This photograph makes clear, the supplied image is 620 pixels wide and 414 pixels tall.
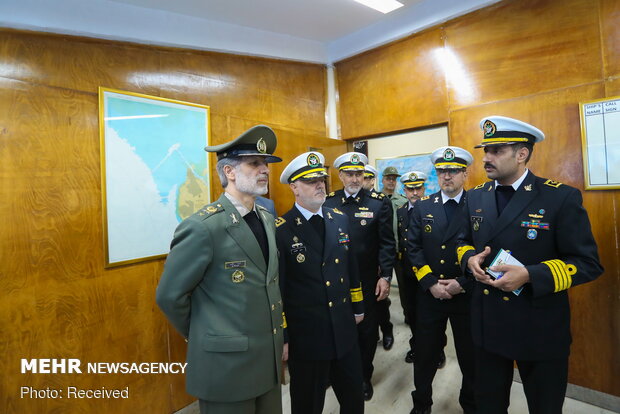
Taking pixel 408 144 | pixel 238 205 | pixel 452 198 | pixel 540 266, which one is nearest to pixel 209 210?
pixel 238 205

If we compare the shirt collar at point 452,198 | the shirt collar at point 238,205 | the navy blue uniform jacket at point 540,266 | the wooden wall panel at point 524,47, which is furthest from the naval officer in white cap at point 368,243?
the wooden wall panel at point 524,47

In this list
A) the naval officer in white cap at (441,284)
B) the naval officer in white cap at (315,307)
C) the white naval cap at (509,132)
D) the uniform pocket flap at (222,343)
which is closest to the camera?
the uniform pocket flap at (222,343)

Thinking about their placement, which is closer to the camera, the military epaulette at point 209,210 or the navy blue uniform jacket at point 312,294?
the military epaulette at point 209,210

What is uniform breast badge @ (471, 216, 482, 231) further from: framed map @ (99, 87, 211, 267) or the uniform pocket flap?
framed map @ (99, 87, 211, 267)

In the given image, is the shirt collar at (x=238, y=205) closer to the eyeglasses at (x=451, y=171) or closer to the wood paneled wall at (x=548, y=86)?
the eyeglasses at (x=451, y=171)

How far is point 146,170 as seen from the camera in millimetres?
2467

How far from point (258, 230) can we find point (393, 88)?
2944mm

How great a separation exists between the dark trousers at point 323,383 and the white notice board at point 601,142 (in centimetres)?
236

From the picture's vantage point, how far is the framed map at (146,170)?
230 cm

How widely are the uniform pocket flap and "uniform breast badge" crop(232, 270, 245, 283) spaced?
23 centimetres

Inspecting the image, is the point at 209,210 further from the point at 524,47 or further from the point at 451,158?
the point at 524,47

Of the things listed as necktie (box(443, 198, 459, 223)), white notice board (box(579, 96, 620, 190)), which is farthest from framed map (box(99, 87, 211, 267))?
white notice board (box(579, 96, 620, 190))

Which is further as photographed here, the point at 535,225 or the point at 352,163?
the point at 352,163

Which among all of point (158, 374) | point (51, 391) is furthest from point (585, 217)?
point (51, 391)
